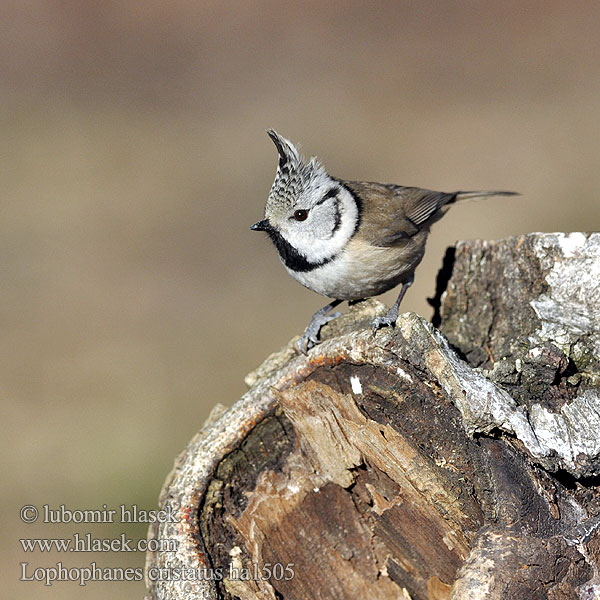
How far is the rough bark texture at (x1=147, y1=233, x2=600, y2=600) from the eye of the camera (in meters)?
2.17

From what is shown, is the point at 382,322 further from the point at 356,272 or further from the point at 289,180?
the point at 289,180

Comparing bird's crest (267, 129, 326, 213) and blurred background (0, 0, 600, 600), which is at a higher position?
blurred background (0, 0, 600, 600)

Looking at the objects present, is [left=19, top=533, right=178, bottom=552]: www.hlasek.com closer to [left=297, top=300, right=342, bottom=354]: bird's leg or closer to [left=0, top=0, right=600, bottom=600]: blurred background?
[left=0, top=0, right=600, bottom=600]: blurred background

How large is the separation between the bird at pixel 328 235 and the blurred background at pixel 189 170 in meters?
0.36

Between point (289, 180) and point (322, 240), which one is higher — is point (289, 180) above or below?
above

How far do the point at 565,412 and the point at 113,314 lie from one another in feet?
16.1

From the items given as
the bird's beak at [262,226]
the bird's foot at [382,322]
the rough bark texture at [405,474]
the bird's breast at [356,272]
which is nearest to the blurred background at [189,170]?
the bird's beak at [262,226]

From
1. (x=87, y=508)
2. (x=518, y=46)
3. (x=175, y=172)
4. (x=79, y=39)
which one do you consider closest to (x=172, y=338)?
(x=87, y=508)

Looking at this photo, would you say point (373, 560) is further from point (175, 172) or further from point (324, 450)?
point (175, 172)

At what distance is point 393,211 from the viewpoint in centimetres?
385

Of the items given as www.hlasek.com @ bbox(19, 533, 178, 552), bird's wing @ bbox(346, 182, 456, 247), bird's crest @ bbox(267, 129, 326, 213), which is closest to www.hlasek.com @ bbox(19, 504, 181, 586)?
www.hlasek.com @ bbox(19, 533, 178, 552)

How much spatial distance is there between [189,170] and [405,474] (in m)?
6.57

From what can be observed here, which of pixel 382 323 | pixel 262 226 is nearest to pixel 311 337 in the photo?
pixel 382 323

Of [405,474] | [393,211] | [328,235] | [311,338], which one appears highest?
[393,211]
